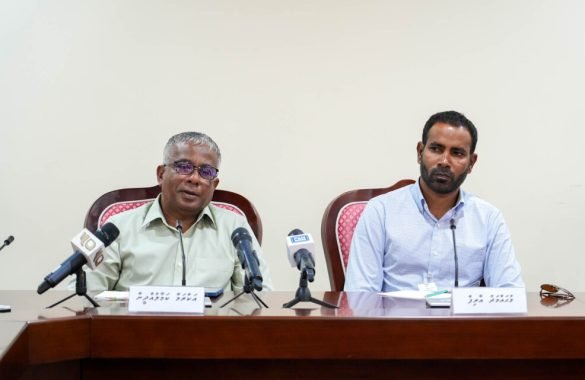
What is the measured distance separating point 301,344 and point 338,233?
1.23m

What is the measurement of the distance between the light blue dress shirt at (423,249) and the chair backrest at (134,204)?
17.4 inches

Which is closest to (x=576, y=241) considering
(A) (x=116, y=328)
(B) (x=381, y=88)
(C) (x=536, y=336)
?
(B) (x=381, y=88)

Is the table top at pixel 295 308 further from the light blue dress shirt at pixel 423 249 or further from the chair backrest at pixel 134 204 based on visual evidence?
the chair backrest at pixel 134 204

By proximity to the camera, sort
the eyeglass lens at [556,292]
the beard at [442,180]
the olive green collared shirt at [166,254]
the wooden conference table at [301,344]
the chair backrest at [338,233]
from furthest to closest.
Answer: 1. the chair backrest at [338,233]
2. the beard at [442,180]
3. the olive green collared shirt at [166,254]
4. the eyeglass lens at [556,292]
5. the wooden conference table at [301,344]

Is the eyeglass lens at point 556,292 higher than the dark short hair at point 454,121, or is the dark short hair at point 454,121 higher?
the dark short hair at point 454,121

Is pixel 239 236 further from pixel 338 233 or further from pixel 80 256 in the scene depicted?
pixel 338 233

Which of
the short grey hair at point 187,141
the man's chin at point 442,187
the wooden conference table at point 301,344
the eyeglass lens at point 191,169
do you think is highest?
the short grey hair at point 187,141

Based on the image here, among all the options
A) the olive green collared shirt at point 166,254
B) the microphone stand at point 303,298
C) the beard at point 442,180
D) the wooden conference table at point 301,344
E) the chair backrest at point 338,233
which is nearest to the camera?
the wooden conference table at point 301,344

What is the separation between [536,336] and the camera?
5.29 feet

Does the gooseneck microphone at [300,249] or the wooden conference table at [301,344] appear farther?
the gooseneck microphone at [300,249]

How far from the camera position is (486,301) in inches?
65.9

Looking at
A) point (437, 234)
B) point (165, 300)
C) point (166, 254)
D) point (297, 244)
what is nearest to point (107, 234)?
point (165, 300)

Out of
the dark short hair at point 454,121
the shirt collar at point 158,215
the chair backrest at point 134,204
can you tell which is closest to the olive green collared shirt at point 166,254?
the shirt collar at point 158,215

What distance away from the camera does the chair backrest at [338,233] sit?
2.73 meters
